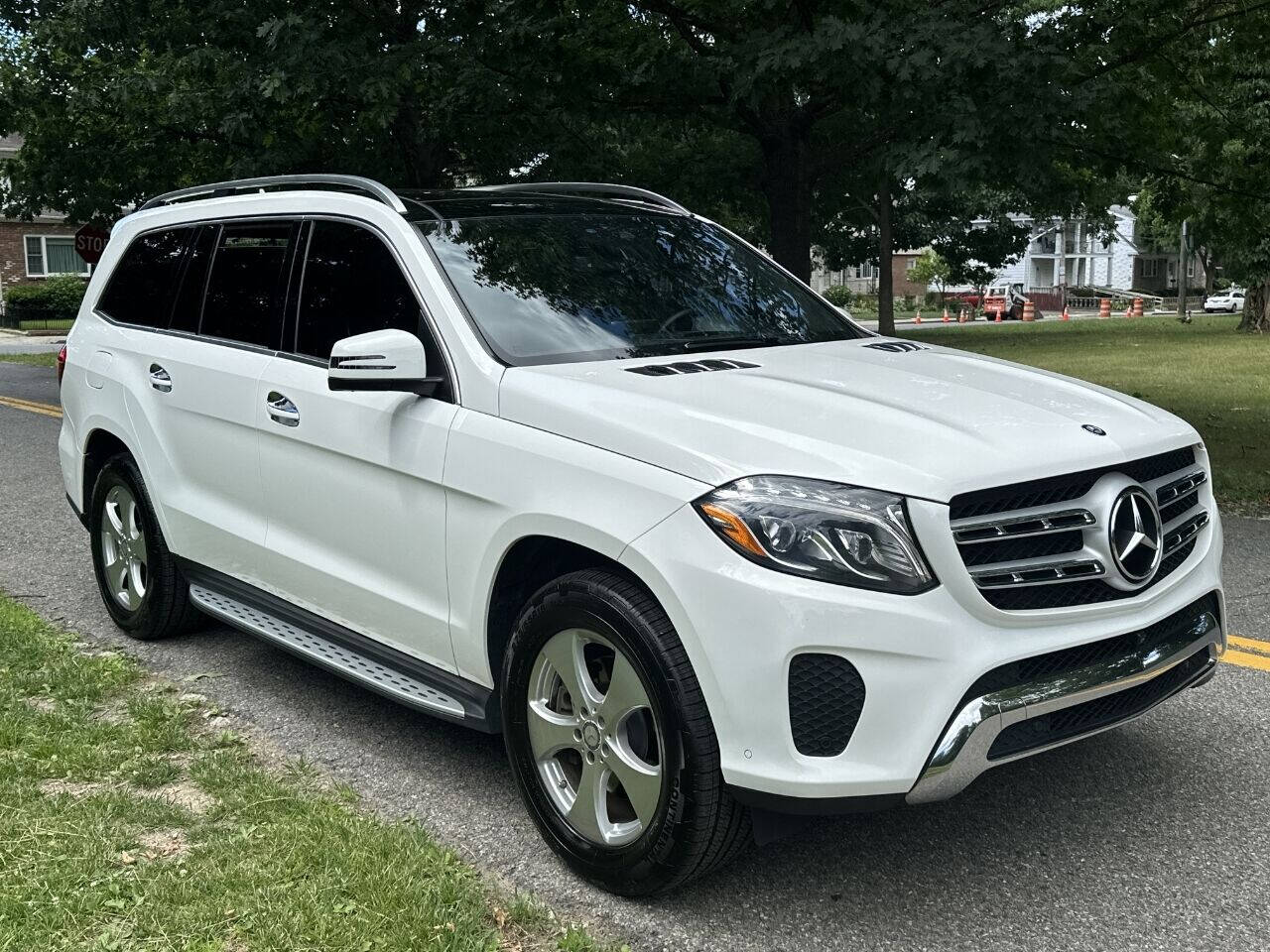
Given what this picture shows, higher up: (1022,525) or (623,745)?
(1022,525)

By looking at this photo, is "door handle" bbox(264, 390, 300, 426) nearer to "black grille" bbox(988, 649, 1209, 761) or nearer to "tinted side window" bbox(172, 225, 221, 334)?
"tinted side window" bbox(172, 225, 221, 334)

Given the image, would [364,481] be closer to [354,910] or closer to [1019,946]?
[354,910]

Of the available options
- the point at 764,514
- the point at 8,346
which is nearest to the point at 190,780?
the point at 764,514

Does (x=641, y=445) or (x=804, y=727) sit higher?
(x=641, y=445)

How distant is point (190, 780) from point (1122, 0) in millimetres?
9433

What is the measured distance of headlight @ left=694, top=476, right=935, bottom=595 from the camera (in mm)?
3061

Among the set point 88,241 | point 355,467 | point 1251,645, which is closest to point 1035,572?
point 355,467

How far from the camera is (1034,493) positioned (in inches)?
128

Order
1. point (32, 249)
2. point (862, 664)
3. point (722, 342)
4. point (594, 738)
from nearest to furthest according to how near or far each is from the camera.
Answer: point (862, 664) → point (594, 738) → point (722, 342) → point (32, 249)

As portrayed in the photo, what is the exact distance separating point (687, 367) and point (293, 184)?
6.67 feet

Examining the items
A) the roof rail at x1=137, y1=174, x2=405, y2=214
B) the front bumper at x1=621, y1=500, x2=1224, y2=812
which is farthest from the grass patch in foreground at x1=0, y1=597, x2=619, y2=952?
the roof rail at x1=137, y1=174, x2=405, y2=214

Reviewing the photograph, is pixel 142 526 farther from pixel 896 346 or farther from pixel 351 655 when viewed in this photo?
pixel 896 346

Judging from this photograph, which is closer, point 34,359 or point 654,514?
point 654,514

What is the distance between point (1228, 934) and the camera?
→ 10.7 feet
